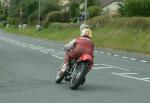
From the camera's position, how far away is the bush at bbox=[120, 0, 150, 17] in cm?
5466

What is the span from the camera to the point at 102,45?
48.8 metres

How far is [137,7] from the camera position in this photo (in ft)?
182

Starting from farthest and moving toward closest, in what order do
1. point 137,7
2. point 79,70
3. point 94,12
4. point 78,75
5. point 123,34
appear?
point 94,12 → point 137,7 → point 123,34 → point 79,70 → point 78,75

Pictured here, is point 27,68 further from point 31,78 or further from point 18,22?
point 18,22

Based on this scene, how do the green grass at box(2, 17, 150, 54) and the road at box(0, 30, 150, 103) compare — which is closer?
the road at box(0, 30, 150, 103)

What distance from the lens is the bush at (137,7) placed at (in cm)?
5466

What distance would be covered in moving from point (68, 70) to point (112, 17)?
45154 mm

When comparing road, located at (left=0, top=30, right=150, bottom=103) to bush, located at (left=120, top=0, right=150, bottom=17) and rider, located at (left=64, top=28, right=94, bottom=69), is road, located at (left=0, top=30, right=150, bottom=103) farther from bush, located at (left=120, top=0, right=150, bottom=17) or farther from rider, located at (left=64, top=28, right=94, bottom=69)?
bush, located at (left=120, top=0, right=150, bottom=17)

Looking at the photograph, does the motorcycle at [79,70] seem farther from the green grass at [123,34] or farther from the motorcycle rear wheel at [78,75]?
the green grass at [123,34]

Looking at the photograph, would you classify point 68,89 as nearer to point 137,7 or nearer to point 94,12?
point 137,7

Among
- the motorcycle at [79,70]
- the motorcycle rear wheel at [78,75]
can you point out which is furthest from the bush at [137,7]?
the motorcycle rear wheel at [78,75]

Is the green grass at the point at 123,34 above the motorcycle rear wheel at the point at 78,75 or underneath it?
underneath

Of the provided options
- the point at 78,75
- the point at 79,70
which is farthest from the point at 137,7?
the point at 78,75

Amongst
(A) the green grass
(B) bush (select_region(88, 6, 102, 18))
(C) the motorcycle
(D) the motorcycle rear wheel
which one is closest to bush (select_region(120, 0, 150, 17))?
(A) the green grass
